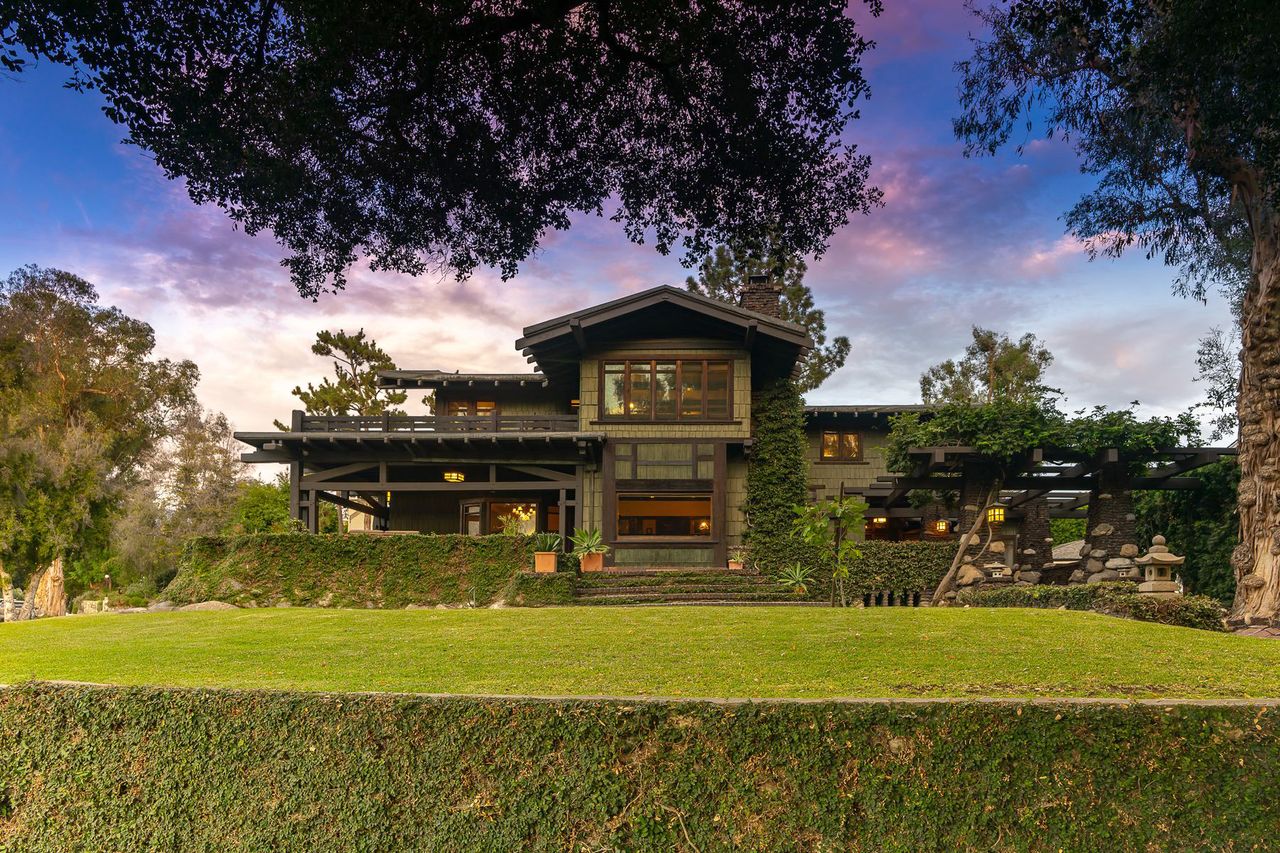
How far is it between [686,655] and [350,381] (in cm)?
3195

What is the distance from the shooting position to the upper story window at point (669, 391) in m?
22.0

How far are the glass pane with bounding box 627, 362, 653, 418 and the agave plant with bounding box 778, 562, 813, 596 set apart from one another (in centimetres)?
600

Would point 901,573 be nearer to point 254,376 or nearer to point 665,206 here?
point 665,206

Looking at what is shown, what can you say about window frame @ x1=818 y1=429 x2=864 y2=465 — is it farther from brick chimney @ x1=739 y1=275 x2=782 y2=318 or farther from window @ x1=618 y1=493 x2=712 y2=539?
window @ x1=618 y1=493 x2=712 y2=539

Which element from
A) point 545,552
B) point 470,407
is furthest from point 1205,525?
point 470,407

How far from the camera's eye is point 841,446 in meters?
26.7

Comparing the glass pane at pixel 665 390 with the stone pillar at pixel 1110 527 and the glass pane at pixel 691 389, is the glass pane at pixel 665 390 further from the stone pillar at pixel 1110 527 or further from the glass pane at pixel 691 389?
the stone pillar at pixel 1110 527

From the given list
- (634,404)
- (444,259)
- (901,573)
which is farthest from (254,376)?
(901,573)

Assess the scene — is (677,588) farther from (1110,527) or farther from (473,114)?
(473,114)

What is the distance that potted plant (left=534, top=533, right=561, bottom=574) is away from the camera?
17.6 metres

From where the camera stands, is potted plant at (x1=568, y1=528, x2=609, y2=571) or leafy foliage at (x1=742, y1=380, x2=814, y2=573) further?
leafy foliage at (x1=742, y1=380, x2=814, y2=573)

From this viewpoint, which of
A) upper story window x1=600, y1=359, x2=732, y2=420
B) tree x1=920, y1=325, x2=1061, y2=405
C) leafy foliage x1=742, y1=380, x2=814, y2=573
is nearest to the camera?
leafy foliage x1=742, y1=380, x2=814, y2=573

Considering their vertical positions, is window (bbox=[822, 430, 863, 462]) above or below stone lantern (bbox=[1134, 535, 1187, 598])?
above

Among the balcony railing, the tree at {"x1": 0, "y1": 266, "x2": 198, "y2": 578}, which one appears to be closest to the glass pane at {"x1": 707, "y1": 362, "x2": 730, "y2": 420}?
the balcony railing
